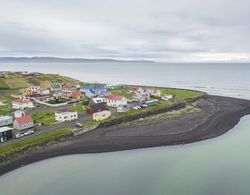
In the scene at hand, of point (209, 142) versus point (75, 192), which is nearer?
point (75, 192)

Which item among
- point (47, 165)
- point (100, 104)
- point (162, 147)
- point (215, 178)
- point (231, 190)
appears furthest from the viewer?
point (100, 104)

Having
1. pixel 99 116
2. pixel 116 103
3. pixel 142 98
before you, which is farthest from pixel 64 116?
pixel 142 98

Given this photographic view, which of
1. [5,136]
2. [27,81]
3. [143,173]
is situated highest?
[27,81]

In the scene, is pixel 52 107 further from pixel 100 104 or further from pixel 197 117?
pixel 197 117

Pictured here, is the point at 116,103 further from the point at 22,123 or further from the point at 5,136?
the point at 5,136

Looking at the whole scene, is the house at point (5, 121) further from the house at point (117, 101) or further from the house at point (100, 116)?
the house at point (117, 101)

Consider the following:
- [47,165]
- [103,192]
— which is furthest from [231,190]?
[47,165]

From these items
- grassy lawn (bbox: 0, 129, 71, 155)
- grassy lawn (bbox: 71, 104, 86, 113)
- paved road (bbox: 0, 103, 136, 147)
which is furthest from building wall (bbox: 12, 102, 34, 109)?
grassy lawn (bbox: 0, 129, 71, 155)
